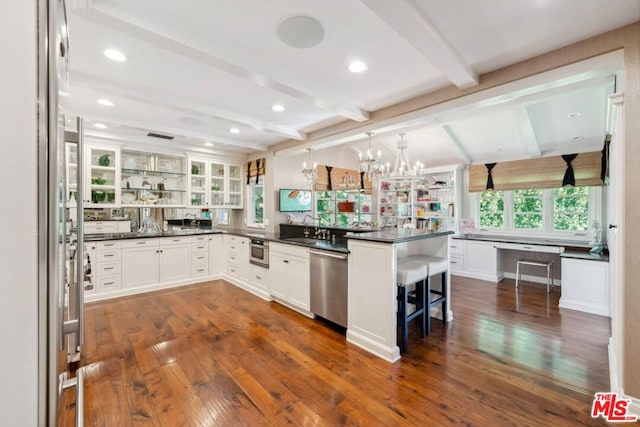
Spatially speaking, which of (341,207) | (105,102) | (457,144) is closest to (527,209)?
(457,144)

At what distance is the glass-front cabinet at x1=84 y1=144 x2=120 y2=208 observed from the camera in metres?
4.56

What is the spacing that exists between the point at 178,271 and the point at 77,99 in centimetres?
285

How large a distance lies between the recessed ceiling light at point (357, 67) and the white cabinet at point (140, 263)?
13.3 ft

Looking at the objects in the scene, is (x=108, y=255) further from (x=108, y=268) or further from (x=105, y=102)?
(x=105, y=102)

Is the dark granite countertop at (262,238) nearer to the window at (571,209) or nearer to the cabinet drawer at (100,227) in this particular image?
the cabinet drawer at (100,227)

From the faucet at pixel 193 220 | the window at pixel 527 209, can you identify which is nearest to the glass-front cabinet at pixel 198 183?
the faucet at pixel 193 220

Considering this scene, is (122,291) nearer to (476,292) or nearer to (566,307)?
(476,292)

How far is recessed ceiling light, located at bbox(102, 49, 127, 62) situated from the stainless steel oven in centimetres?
274

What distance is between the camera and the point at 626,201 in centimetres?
199

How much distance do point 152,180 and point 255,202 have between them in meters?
1.98

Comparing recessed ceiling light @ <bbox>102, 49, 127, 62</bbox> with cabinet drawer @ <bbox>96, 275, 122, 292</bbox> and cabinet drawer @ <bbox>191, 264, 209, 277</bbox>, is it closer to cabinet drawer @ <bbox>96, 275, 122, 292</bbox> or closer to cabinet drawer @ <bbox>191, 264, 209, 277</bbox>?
cabinet drawer @ <bbox>96, 275, 122, 292</bbox>

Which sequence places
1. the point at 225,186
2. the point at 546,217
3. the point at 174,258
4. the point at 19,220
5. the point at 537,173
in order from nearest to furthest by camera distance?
the point at 19,220, the point at 174,258, the point at 537,173, the point at 546,217, the point at 225,186

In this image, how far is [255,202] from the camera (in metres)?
6.23

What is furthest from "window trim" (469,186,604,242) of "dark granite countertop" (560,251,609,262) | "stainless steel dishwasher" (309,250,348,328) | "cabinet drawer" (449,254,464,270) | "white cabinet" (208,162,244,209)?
"white cabinet" (208,162,244,209)
